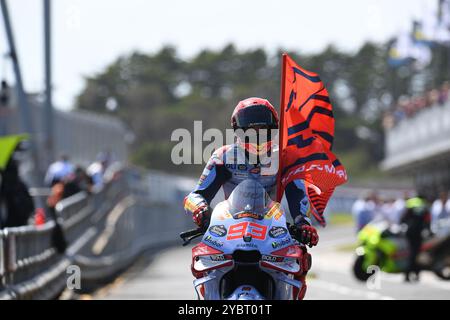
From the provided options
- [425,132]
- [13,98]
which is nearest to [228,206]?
[13,98]

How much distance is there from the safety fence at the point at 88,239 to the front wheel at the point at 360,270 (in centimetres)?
446

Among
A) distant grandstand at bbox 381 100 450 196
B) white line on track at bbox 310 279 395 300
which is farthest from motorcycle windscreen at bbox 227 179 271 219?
distant grandstand at bbox 381 100 450 196

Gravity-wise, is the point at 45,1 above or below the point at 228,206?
above

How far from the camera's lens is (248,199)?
8555mm

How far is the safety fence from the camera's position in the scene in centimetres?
1313

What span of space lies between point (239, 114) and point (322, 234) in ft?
171

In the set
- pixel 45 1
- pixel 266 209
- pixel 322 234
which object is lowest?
pixel 322 234

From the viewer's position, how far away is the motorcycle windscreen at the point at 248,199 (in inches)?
336

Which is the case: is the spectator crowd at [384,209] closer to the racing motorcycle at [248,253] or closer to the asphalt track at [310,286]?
the asphalt track at [310,286]

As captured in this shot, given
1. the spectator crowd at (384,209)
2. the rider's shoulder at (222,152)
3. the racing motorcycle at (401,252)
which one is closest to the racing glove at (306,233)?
the rider's shoulder at (222,152)

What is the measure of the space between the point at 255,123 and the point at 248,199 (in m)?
0.63

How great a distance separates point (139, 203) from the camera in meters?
35.5
